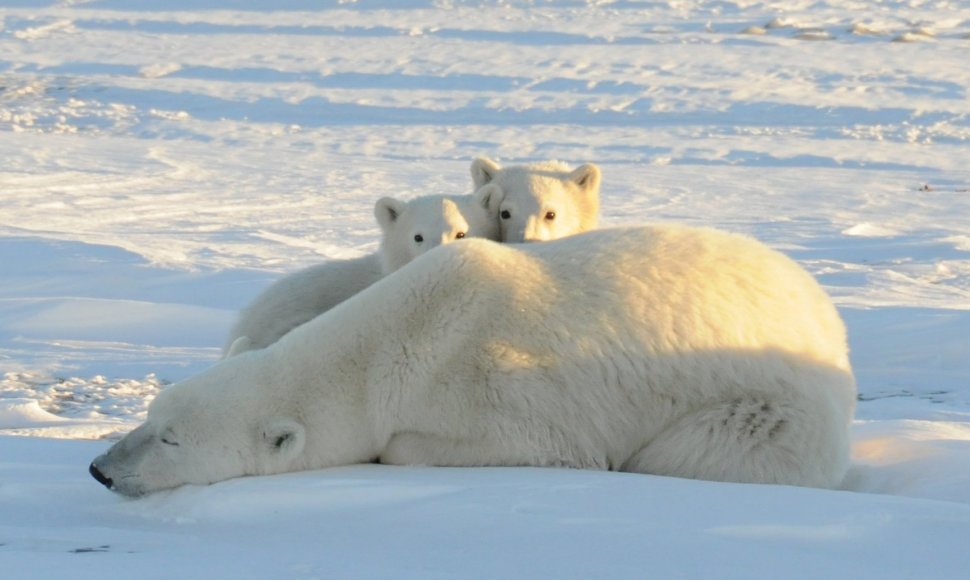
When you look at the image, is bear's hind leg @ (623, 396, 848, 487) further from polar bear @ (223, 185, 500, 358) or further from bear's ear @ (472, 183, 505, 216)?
bear's ear @ (472, 183, 505, 216)

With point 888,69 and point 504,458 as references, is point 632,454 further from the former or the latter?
point 888,69

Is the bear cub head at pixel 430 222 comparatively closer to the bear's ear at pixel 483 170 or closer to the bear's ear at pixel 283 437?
the bear's ear at pixel 483 170

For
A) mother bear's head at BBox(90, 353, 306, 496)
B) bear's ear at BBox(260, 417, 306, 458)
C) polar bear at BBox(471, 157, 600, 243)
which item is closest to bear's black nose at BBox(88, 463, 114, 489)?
mother bear's head at BBox(90, 353, 306, 496)

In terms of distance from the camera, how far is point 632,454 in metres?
4.23

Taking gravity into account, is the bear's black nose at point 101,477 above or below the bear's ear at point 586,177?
below

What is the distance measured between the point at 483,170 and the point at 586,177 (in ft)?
1.61

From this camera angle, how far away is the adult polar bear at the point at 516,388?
405 cm

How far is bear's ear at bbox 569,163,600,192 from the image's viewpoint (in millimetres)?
6613

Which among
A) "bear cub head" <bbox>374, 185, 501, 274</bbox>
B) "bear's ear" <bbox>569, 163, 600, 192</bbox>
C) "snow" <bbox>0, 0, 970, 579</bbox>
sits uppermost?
"bear's ear" <bbox>569, 163, 600, 192</bbox>

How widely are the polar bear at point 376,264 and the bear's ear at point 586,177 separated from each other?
0.54m

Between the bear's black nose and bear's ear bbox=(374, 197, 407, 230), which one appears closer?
the bear's black nose

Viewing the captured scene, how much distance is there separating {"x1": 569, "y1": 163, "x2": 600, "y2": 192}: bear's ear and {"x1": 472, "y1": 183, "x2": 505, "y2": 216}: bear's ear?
49cm

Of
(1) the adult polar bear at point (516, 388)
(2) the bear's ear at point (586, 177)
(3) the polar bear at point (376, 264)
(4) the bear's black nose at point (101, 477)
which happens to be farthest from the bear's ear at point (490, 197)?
(4) the bear's black nose at point (101, 477)

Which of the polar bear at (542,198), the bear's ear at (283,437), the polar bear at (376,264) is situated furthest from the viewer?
the polar bear at (542,198)
